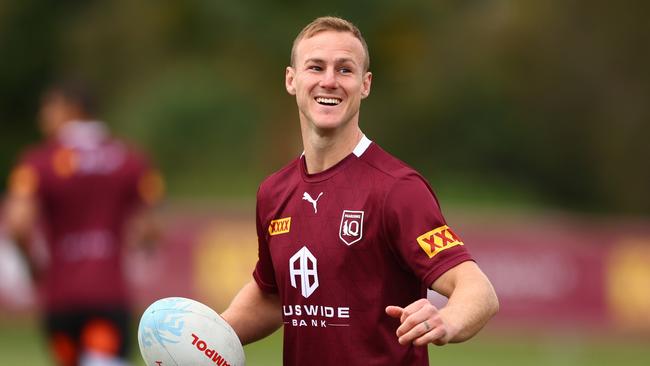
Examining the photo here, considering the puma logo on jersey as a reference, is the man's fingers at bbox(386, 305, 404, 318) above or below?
below

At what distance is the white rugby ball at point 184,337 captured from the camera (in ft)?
18.2

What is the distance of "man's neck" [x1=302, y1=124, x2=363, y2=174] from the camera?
226 inches

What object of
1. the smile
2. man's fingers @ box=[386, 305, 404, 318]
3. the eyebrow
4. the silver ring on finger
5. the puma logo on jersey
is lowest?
the silver ring on finger

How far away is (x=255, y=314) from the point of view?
6.14 m

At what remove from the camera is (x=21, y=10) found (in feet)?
120

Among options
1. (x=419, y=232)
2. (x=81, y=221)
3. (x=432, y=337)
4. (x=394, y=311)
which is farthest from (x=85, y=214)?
(x=432, y=337)

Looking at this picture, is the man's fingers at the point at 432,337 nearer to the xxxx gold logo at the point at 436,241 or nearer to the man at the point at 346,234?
the man at the point at 346,234

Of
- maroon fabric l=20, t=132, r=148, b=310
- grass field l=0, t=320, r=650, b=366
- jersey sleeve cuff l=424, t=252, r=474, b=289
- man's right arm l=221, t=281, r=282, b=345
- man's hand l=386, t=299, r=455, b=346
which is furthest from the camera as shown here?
grass field l=0, t=320, r=650, b=366

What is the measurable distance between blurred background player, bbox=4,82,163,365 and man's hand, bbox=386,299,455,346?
5.42m

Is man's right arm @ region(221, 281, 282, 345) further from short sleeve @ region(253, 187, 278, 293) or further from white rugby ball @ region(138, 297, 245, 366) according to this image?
white rugby ball @ region(138, 297, 245, 366)

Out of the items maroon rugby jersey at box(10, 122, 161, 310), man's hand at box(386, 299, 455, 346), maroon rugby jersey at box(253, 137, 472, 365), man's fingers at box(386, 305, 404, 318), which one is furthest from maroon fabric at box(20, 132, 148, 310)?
man's hand at box(386, 299, 455, 346)

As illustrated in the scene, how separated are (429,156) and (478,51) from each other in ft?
8.90

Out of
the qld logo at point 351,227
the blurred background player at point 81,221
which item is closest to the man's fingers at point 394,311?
the qld logo at point 351,227

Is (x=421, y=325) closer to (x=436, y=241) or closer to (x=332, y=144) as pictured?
(x=436, y=241)
